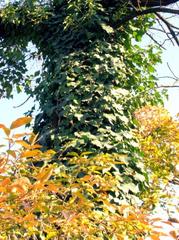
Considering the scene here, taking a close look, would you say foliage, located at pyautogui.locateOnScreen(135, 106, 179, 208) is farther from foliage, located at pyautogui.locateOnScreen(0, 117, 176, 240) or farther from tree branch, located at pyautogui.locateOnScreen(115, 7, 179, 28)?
foliage, located at pyautogui.locateOnScreen(0, 117, 176, 240)

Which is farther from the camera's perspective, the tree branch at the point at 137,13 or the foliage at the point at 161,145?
the foliage at the point at 161,145

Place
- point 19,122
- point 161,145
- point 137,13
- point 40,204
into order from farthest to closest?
point 161,145
point 137,13
point 40,204
point 19,122

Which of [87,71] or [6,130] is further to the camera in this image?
[87,71]

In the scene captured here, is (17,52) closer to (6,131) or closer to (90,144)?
(90,144)

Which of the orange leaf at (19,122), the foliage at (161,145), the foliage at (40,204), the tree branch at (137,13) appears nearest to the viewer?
the orange leaf at (19,122)

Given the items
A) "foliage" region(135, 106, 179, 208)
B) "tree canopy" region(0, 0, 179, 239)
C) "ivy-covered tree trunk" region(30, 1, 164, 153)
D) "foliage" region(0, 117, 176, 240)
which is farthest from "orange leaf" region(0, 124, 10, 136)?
"foliage" region(135, 106, 179, 208)

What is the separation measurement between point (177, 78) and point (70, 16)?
1.63 metres

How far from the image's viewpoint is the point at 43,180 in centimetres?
179

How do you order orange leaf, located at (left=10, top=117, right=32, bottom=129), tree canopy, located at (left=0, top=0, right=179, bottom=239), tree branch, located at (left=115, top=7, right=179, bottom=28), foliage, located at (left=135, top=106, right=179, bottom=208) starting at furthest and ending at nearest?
foliage, located at (left=135, top=106, right=179, bottom=208)
tree branch, located at (left=115, top=7, right=179, bottom=28)
tree canopy, located at (left=0, top=0, right=179, bottom=239)
orange leaf, located at (left=10, top=117, right=32, bottom=129)

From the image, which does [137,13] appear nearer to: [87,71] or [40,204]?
[87,71]

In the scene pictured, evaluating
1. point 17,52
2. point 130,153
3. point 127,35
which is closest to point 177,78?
point 127,35

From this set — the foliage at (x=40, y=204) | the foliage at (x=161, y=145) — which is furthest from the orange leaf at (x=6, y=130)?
the foliage at (x=161, y=145)

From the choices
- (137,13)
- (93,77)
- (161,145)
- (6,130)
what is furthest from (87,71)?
(6,130)

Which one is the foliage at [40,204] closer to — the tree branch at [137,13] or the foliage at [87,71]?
the foliage at [87,71]
